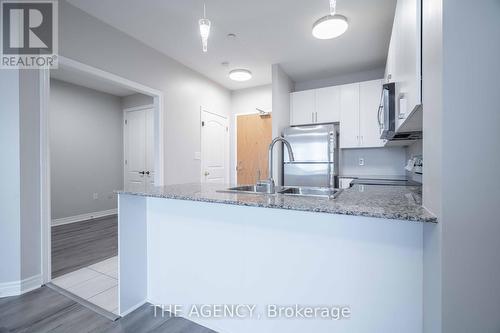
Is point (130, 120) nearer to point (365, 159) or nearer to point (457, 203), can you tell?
point (365, 159)

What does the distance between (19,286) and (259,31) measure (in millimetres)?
3283

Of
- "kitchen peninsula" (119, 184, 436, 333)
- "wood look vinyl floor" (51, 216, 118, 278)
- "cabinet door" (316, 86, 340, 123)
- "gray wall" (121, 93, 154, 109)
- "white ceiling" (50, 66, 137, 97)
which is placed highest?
"white ceiling" (50, 66, 137, 97)

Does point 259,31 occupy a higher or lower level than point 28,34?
higher

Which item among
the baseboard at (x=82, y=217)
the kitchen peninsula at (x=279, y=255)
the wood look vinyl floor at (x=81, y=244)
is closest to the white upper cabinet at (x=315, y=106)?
the kitchen peninsula at (x=279, y=255)

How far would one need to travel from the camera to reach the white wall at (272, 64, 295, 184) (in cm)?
340

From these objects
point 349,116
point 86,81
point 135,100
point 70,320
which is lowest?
point 70,320

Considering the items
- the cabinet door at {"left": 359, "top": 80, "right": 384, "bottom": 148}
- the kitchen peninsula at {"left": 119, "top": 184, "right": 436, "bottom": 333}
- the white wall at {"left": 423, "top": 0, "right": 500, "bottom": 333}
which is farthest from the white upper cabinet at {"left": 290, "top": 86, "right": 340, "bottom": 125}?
the white wall at {"left": 423, "top": 0, "right": 500, "bottom": 333}

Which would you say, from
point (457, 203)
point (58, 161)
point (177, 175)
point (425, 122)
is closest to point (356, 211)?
point (457, 203)

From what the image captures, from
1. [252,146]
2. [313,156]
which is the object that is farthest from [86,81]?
[313,156]

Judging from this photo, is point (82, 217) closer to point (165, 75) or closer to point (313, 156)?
point (165, 75)

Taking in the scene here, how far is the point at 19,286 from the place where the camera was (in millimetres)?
1906

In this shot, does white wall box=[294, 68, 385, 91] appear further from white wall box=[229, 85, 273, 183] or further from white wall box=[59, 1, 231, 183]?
white wall box=[59, 1, 231, 183]

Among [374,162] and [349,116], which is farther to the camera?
[374,162]

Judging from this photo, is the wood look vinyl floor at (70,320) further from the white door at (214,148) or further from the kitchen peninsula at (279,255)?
the white door at (214,148)
